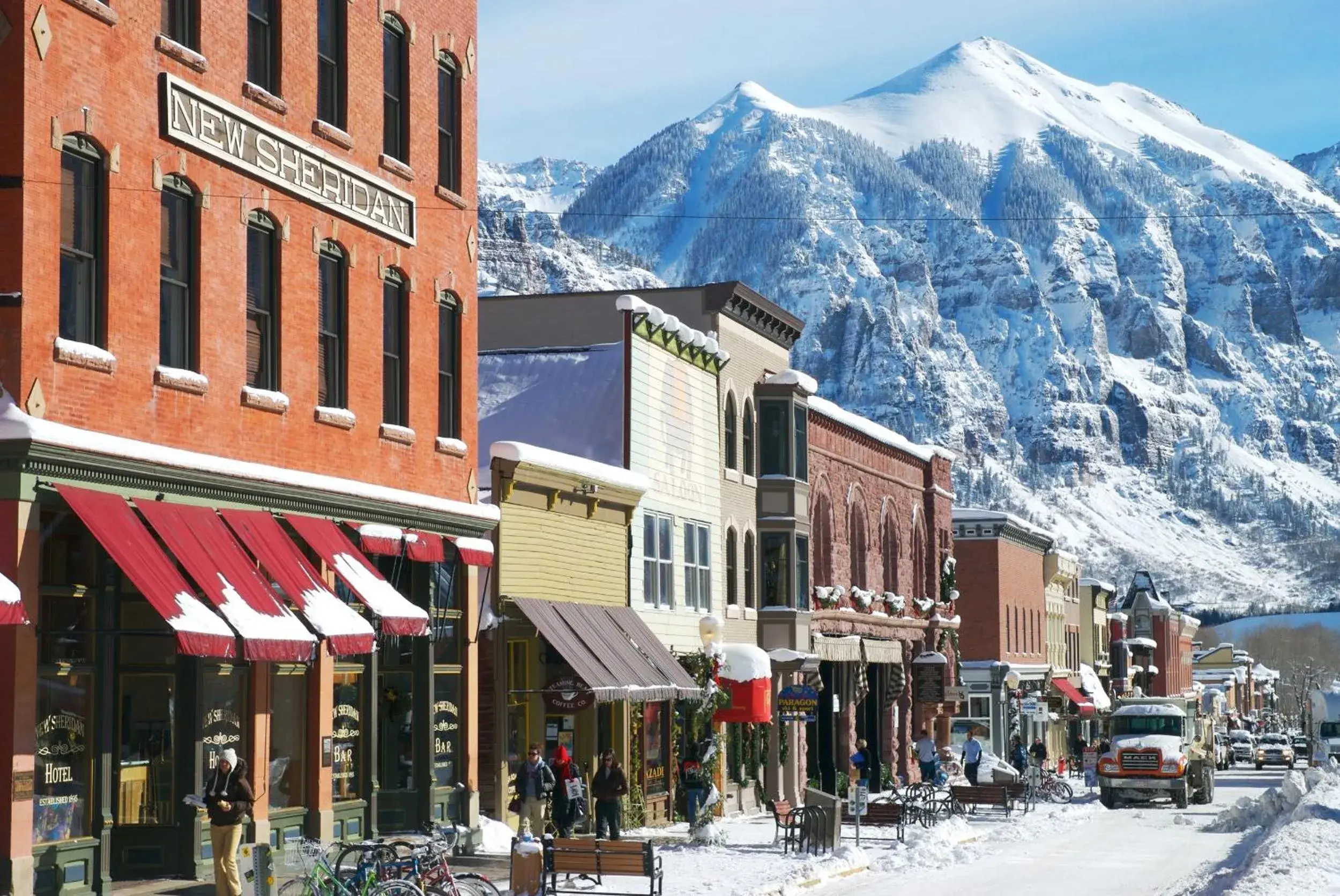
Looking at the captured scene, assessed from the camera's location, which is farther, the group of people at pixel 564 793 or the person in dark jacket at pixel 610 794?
the person in dark jacket at pixel 610 794

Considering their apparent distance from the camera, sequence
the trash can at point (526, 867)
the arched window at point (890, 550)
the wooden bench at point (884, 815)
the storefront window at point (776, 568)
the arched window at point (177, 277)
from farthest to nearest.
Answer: the arched window at point (890, 550) < the storefront window at point (776, 568) < the wooden bench at point (884, 815) < the arched window at point (177, 277) < the trash can at point (526, 867)

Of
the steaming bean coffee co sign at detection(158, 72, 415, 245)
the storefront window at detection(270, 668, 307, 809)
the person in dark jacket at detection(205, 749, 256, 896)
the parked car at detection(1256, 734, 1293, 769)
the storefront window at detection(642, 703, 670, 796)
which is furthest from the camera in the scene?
the parked car at detection(1256, 734, 1293, 769)

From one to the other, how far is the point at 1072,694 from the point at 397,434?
7082cm

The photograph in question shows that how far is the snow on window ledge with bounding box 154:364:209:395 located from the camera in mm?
23203

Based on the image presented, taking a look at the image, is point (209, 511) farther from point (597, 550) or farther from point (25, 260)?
point (597, 550)

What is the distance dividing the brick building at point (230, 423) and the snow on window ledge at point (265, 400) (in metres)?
0.07

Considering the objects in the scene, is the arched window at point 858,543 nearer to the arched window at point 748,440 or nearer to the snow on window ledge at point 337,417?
the arched window at point 748,440

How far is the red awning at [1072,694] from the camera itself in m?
93.6

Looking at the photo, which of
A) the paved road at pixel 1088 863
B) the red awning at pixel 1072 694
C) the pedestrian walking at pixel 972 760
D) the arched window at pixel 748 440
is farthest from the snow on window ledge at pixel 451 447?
the red awning at pixel 1072 694

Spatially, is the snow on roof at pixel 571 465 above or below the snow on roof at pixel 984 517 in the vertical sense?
below

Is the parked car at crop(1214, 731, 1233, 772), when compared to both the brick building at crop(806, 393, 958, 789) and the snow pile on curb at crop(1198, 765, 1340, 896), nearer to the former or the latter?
the brick building at crop(806, 393, 958, 789)

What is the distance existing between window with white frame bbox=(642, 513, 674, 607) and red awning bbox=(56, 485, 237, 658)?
20669 mm

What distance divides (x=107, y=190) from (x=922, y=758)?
33767 mm

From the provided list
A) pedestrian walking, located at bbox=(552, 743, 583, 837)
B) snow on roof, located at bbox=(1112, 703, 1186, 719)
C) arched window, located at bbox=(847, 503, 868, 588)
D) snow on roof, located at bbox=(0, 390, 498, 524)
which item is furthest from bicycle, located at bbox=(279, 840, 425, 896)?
arched window, located at bbox=(847, 503, 868, 588)
